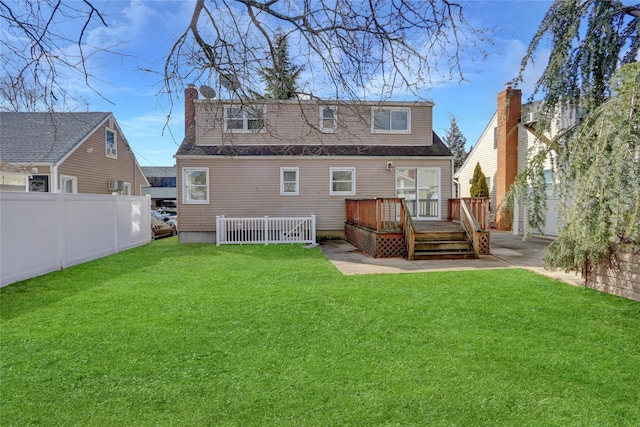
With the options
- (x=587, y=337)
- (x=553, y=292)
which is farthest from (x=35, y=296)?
(x=553, y=292)

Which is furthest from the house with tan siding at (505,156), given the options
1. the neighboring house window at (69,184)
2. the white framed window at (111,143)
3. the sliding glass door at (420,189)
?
the white framed window at (111,143)

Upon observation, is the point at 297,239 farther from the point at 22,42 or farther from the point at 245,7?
the point at 22,42

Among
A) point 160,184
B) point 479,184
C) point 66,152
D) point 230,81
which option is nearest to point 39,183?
point 66,152

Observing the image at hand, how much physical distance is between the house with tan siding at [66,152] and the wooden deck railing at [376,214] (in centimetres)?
922

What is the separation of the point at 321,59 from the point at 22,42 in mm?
3192

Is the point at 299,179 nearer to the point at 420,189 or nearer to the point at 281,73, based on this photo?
the point at 420,189

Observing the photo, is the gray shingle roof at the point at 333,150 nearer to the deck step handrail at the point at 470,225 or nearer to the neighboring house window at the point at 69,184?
the deck step handrail at the point at 470,225

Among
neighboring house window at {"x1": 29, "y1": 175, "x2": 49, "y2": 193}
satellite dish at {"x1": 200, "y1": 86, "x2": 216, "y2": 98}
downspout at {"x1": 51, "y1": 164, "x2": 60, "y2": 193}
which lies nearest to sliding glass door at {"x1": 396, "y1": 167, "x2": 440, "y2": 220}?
satellite dish at {"x1": 200, "y1": 86, "x2": 216, "y2": 98}

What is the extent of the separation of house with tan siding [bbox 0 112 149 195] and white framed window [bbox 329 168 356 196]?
8.01 m

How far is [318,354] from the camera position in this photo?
3.47 m

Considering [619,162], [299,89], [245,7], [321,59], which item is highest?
[245,7]

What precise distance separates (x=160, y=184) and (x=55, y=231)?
38564mm

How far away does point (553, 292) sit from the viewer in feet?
18.6

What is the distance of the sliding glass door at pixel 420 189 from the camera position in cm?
1320
